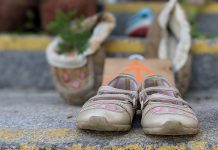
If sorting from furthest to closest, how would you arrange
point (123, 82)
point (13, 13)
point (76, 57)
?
1. point (13, 13)
2. point (76, 57)
3. point (123, 82)

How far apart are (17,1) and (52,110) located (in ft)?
4.13

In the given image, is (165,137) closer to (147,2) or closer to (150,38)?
(150,38)

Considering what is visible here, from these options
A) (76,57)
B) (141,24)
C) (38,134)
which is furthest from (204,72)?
(38,134)

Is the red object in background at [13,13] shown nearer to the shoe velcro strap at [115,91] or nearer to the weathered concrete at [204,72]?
the weathered concrete at [204,72]

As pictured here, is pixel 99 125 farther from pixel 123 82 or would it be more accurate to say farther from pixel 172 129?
pixel 123 82

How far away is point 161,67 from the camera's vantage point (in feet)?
6.90

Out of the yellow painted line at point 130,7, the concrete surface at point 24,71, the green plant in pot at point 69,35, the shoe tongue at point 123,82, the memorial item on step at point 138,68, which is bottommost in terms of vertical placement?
the concrete surface at point 24,71

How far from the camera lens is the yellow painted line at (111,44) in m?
2.42

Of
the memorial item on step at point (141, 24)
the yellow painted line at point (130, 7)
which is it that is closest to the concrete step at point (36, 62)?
the memorial item on step at point (141, 24)

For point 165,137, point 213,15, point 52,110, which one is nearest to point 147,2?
point 213,15

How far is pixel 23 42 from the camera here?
2613 mm

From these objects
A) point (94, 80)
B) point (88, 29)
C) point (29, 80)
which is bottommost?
point (29, 80)

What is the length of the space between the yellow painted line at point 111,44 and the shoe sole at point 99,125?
1.16m

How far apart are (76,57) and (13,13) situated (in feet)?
2.77
